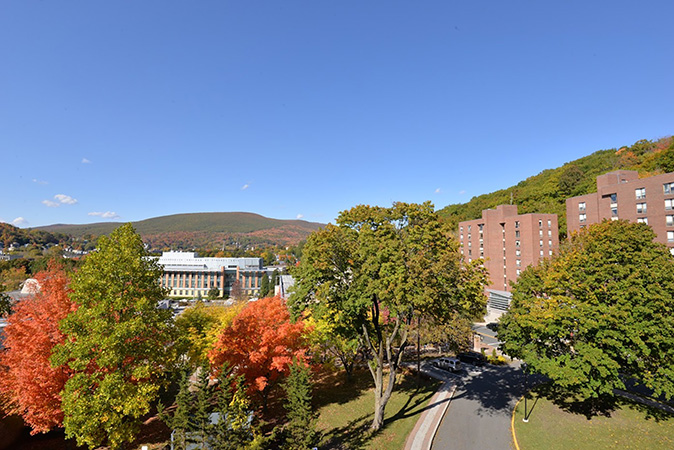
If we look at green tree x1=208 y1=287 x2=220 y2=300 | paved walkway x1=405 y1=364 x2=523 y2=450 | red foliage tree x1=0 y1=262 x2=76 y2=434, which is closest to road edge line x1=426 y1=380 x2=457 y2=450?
paved walkway x1=405 y1=364 x2=523 y2=450

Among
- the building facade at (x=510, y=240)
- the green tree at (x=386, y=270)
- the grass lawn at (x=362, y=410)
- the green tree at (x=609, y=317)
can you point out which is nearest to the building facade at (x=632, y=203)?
the building facade at (x=510, y=240)

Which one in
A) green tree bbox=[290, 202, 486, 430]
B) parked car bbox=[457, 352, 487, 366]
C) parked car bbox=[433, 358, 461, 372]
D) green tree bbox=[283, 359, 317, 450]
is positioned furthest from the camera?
parked car bbox=[457, 352, 487, 366]

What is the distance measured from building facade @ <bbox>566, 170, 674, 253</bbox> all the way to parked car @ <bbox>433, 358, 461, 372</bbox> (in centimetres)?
2148

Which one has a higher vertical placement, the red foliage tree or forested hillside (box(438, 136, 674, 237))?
forested hillside (box(438, 136, 674, 237))

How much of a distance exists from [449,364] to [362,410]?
1291cm

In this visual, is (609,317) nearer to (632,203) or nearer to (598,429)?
(598,429)

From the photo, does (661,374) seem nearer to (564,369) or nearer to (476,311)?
(564,369)

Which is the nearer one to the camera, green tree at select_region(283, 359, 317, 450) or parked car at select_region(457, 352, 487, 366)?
green tree at select_region(283, 359, 317, 450)

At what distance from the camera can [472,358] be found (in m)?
32.1

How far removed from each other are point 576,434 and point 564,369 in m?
3.79

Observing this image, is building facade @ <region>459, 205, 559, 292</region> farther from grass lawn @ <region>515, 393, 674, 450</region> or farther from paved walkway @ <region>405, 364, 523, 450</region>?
grass lawn @ <region>515, 393, 674, 450</region>

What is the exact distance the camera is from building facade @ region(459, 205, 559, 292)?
5697cm

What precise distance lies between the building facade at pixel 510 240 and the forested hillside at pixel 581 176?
8.15 m

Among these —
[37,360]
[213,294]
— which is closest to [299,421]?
[37,360]
